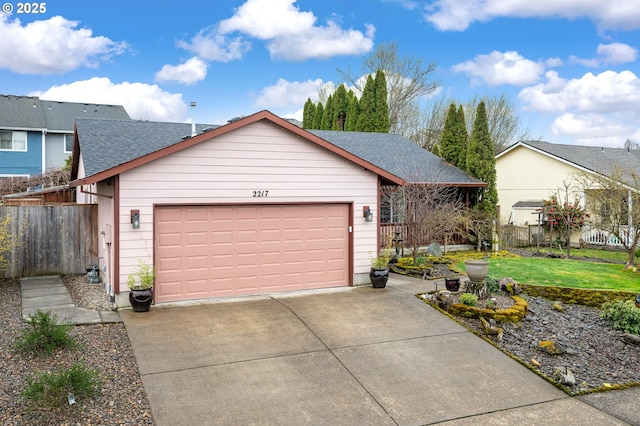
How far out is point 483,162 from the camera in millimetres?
18891

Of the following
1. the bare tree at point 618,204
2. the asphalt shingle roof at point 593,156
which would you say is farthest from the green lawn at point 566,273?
the asphalt shingle roof at point 593,156

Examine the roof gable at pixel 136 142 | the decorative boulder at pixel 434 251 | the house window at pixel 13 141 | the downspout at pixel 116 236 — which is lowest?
the decorative boulder at pixel 434 251

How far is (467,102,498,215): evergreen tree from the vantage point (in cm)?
Answer: 1878

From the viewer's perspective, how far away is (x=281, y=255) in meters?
10.9

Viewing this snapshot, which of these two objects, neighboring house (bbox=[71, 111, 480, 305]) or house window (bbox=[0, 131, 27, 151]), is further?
house window (bbox=[0, 131, 27, 151])

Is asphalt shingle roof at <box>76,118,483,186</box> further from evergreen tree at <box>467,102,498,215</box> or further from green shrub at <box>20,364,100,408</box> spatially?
green shrub at <box>20,364,100,408</box>

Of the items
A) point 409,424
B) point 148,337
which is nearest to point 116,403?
point 148,337

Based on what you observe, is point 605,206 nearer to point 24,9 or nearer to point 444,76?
point 24,9

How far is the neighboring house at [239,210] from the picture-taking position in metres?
9.55

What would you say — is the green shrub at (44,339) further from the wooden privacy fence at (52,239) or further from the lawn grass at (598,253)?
the lawn grass at (598,253)

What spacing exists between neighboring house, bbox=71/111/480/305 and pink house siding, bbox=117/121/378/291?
0.8 inches

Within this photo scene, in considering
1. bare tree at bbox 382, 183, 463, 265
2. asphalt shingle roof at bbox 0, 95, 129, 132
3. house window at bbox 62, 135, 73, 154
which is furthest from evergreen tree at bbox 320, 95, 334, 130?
house window at bbox 62, 135, 73, 154

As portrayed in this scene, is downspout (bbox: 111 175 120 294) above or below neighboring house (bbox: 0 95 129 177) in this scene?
below

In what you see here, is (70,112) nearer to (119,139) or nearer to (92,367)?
(119,139)
